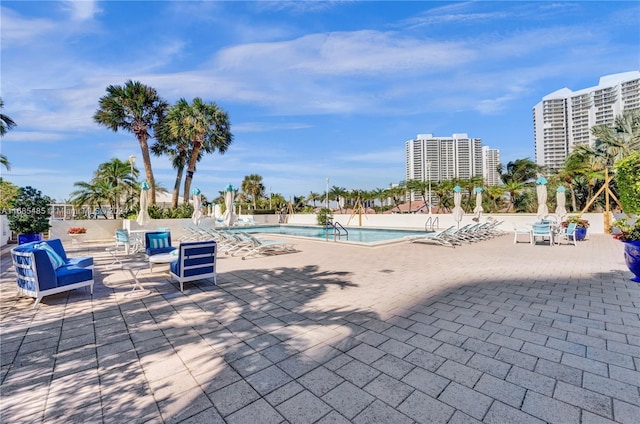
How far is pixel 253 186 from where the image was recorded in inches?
1708

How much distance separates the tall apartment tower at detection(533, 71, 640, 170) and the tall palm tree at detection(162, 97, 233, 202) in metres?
33.2

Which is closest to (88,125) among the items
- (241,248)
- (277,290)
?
(241,248)

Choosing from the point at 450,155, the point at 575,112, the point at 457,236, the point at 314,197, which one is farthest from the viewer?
the point at 450,155

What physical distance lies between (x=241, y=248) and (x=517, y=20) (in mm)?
11024

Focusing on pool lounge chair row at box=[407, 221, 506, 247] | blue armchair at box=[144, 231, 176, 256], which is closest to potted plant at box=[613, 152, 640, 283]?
pool lounge chair row at box=[407, 221, 506, 247]

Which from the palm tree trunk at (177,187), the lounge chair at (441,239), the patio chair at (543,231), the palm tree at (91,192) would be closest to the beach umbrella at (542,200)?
the patio chair at (543,231)

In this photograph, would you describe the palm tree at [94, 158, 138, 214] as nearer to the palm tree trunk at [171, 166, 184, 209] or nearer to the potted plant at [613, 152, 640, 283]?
the palm tree trunk at [171, 166, 184, 209]

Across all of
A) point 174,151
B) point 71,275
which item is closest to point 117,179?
point 174,151

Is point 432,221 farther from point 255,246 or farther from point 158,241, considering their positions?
point 158,241

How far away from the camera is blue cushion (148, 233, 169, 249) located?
7.32 m

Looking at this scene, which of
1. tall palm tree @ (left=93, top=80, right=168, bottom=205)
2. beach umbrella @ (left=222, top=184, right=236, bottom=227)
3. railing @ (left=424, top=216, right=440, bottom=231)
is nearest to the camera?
beach umbrella @ (left=222, top=184, right=236, bottom=227)

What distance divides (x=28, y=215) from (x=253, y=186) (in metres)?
34.2

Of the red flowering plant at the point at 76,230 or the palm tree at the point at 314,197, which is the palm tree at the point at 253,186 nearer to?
the palm tree at the point at 314,197

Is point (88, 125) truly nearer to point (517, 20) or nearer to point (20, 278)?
point (20, 278)
